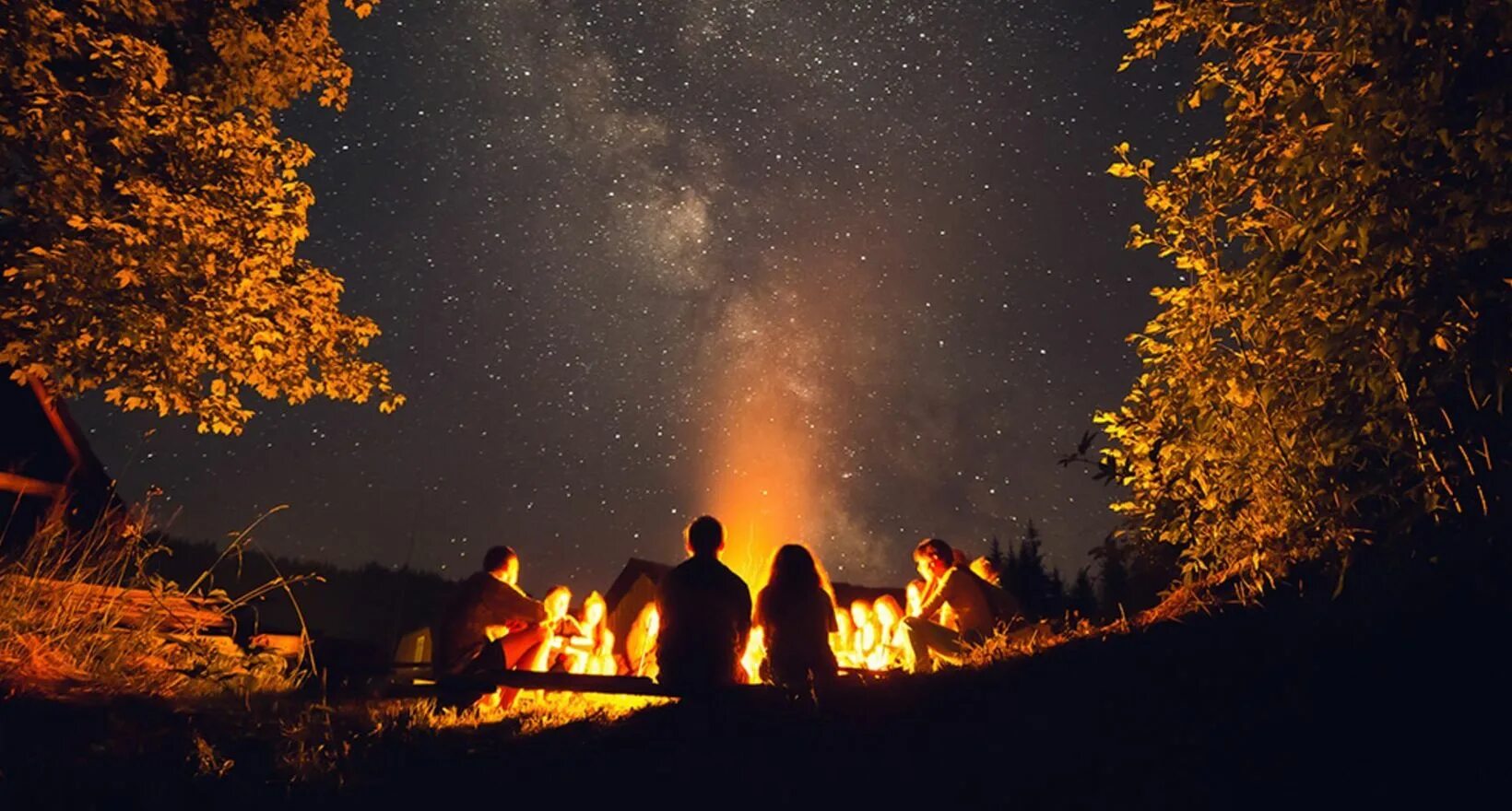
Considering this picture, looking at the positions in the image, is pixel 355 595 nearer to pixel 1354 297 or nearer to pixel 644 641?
pixel 644 641

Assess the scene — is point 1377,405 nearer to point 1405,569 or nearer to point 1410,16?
point 1405,569

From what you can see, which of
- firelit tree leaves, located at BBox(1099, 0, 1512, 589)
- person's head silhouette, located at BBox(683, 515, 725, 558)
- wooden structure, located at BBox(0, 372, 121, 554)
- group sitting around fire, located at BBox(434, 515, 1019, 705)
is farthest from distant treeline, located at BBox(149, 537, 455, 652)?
firelit tree leaves, located at BBox(1099, 0, 1512, 589)

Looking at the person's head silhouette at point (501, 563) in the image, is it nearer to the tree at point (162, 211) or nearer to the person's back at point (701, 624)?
the person's back at point (701, 624)

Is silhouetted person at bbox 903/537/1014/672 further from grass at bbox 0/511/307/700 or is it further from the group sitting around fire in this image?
grass at bbox 0/511/307/700

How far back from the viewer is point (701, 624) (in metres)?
5.85

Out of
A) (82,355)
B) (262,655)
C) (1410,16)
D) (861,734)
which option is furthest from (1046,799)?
(82,355)

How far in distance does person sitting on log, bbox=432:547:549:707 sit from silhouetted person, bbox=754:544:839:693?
236 centimetres

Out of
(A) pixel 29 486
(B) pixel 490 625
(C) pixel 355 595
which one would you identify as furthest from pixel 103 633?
(C) pixel 355 595

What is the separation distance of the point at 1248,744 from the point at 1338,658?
56cm

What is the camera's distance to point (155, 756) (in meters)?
4.05

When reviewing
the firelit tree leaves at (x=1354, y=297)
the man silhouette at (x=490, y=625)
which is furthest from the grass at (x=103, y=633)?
the firelit tree leaves at (x=1354, y=297)

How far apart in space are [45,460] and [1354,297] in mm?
15155

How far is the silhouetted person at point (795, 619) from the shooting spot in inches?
222

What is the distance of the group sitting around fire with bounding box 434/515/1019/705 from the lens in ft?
19.0
